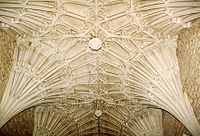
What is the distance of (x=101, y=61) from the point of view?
47.6 ft

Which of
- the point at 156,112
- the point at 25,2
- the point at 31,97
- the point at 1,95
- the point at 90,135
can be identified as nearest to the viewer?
the point at 25,2

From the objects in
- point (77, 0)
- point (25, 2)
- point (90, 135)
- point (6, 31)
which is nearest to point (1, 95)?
point (6, 31)

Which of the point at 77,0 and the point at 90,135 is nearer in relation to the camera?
the point at 77,0

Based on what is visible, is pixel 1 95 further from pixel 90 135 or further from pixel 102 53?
pixel 90 135

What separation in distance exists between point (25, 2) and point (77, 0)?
1.91 meters

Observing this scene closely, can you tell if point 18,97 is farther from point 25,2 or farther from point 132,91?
point 132,91

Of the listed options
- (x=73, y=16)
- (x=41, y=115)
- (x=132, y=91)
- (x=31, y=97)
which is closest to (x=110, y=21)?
(x=73, y=16)

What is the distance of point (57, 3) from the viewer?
A: 1270cm

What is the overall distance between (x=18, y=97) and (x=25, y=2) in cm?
383

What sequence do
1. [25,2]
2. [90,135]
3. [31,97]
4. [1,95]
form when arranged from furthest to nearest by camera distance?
[90,135] → [31,97] → [1,95] → [25,2]

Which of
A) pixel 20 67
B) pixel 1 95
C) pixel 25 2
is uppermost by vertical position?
pixel 25 2

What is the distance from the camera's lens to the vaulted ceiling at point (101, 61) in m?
12.5

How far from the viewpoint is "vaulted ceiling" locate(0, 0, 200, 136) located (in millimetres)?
12477

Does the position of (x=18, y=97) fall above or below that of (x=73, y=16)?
below
